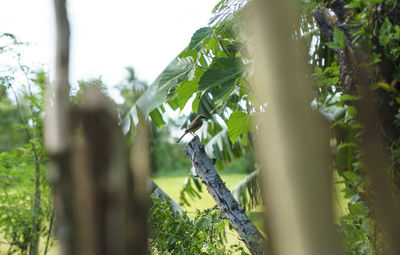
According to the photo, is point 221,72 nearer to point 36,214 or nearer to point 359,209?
point 359,209

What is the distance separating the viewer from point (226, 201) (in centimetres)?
224

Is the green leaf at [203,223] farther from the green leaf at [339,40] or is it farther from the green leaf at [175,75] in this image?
the green leaf at [339,40]

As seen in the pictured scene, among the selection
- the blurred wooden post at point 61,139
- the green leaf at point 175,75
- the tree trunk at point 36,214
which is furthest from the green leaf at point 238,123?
the tree trunk at point 36,214

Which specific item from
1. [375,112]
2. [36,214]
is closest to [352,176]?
[375,112]

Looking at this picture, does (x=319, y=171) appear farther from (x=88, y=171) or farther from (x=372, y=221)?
(x=372, y=221)

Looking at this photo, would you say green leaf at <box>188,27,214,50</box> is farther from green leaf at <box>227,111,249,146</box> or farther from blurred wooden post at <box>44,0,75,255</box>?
blurred wooden post at <box>44,0,75,255</box>

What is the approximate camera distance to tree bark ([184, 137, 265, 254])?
2145 mm

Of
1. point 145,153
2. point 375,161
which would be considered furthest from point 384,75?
point 145,153

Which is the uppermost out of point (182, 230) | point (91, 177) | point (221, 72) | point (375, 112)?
point (221, 72)

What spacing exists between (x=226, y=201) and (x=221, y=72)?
0.74m

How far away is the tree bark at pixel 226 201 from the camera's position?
2.14 metres

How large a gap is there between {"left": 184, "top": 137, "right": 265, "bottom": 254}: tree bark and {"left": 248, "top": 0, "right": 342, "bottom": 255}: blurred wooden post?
137 centimetres

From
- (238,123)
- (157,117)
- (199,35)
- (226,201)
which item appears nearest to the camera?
(226,201)

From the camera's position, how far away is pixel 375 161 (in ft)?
3.68
